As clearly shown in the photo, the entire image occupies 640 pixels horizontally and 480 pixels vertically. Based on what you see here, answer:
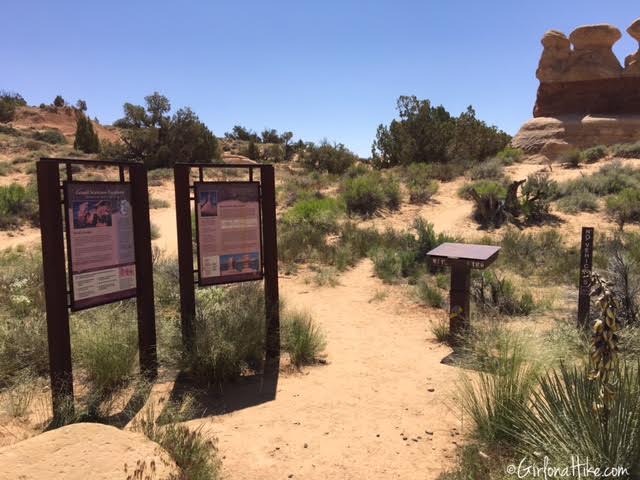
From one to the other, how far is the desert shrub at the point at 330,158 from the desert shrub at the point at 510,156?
7.81 metres

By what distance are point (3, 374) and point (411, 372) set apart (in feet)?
12.9

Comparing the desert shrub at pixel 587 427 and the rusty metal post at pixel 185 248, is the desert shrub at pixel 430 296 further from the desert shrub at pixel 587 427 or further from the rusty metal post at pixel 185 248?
the desert shrub at pixel 587 427

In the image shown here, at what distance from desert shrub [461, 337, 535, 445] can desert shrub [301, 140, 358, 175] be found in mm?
22820

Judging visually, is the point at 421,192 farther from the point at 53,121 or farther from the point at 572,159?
the point at 53,121

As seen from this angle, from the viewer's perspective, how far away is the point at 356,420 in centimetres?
404

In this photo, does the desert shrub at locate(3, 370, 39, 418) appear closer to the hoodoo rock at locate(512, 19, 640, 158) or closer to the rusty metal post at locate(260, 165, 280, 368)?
the rusty metal post at locate(260, 165, 280, 368)

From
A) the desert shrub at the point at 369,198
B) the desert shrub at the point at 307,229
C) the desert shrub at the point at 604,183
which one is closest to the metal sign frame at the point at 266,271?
the desert shrub at the point at 307,229

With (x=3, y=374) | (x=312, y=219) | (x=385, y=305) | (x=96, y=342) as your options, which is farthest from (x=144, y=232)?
(x=312, y=219)

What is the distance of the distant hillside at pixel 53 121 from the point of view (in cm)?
4806

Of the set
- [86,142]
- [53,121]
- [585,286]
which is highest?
[53,121]

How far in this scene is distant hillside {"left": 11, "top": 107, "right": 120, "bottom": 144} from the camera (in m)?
48.1

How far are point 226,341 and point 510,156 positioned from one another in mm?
24065

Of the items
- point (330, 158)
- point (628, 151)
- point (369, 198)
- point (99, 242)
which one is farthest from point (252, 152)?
point (99, 242)

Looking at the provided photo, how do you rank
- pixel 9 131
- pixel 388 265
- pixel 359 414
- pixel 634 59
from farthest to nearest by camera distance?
pixel 9 131
pixel 634 59
pixel 388 265
pixel 359 414
